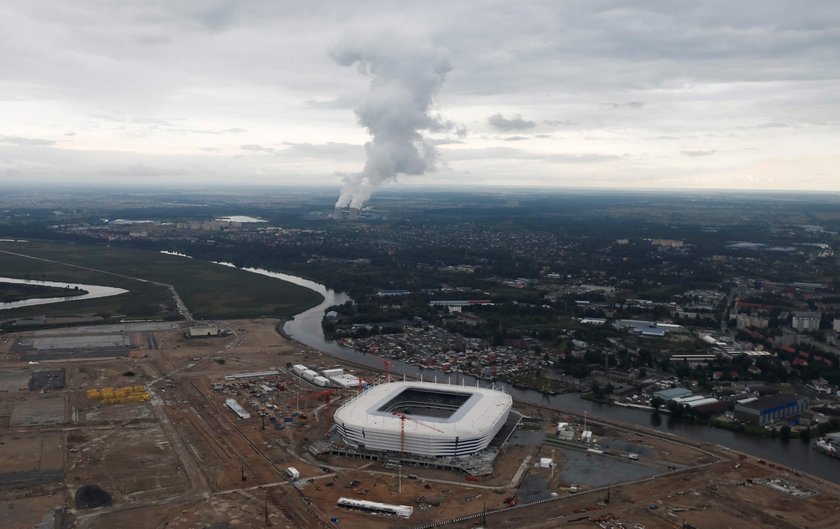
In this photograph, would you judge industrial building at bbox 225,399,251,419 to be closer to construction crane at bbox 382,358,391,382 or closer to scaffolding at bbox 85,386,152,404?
scaffolding at bbox 85,386,152,404

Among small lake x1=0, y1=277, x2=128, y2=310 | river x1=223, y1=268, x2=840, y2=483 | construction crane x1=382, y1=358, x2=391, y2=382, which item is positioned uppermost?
small lake x1=0, y1=277, x2=128, y2=310

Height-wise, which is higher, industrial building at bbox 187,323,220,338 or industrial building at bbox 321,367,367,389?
industrial building at bbox 187,323,220,338

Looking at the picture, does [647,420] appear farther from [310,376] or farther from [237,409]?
[237,409]

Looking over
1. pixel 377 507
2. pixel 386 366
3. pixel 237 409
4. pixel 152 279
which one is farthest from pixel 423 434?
pixel 152 279

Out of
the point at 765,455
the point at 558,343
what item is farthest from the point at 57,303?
the point at 765,455

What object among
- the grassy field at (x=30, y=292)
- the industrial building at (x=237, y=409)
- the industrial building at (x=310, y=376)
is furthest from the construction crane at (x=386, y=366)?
the grassy field at (x=30, y=292)

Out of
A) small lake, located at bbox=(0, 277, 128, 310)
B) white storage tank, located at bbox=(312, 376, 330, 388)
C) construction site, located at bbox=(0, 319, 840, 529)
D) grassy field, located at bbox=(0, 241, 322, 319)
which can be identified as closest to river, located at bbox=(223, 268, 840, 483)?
construction site, located at bbox=(0, 319, 840, 529)

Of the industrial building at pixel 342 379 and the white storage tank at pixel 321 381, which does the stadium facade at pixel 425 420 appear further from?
the white storage tank at pixel 321 381
